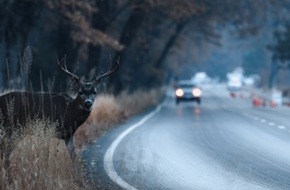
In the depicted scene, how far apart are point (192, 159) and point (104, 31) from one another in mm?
19644

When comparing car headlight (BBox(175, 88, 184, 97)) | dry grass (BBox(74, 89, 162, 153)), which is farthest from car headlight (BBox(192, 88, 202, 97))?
dry grass (BBox(74, 89, 162, 153))

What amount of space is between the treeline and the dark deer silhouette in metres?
0.33

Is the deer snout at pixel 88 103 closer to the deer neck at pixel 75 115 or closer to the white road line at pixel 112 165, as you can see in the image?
the deer neck at pixel 75 115

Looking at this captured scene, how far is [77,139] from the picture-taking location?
19359mm

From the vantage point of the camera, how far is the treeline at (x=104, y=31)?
87.1 feet

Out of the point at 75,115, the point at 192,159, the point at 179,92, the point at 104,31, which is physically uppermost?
the point at 104,31

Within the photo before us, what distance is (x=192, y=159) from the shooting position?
1560 centimetres

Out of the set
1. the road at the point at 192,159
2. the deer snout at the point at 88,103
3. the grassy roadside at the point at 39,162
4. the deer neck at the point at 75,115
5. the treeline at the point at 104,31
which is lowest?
the road at the point at 192,159

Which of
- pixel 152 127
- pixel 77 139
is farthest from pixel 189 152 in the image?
pixel 152 127

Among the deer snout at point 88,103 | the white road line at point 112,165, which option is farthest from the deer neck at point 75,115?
the white road line at point 112,165

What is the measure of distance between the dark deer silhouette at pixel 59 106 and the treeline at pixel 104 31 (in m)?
0.33

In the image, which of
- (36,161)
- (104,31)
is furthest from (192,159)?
(104,31)

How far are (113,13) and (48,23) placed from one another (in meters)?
4.77

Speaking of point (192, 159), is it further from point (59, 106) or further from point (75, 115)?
point (59, 106)
